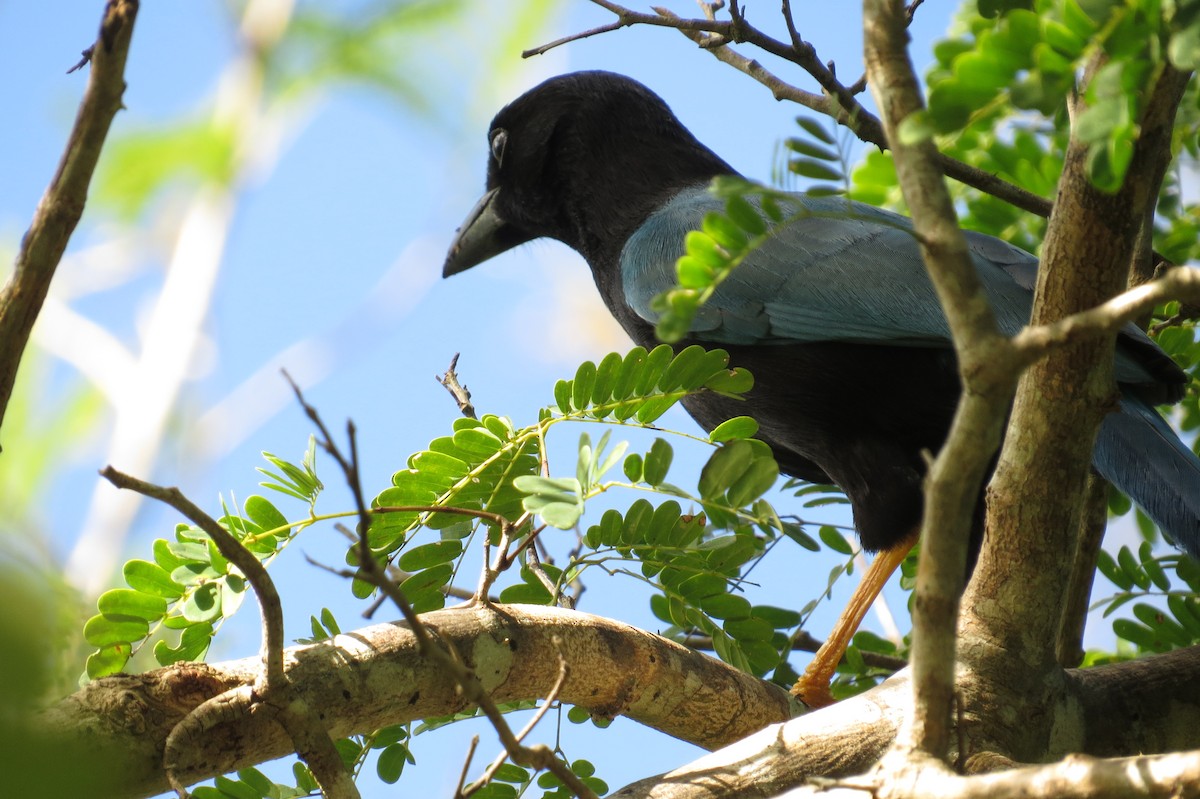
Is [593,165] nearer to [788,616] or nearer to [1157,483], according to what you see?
[788,616]

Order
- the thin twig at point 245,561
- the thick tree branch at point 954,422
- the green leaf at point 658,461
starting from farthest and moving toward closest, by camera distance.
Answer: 1. the green leaf at point 658,461
2. the thin twig at point 245,561
3. the thick tree branch at point 954,422

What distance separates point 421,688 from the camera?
2.38m

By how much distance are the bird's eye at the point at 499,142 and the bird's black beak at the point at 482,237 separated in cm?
14

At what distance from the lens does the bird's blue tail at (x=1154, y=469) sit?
9.07 ft

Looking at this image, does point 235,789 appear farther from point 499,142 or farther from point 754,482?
point 499,142

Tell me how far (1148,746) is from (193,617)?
221cm

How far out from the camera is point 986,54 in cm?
168

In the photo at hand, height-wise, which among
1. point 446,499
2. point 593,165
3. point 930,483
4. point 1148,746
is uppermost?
point 593,165

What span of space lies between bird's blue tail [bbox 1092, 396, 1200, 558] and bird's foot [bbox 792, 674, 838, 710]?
1.03 metres

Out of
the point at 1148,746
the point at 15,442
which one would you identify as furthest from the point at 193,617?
the point at 15,442

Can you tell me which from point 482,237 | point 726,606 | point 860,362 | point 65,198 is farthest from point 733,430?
point 482,237

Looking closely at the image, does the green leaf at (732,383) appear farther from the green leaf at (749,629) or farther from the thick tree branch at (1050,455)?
the thick tree branch at (1050,455)

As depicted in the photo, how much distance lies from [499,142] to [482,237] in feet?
1.34

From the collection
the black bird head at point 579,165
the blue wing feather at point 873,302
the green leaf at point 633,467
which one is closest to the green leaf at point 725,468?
the green leaf at point 633,467
